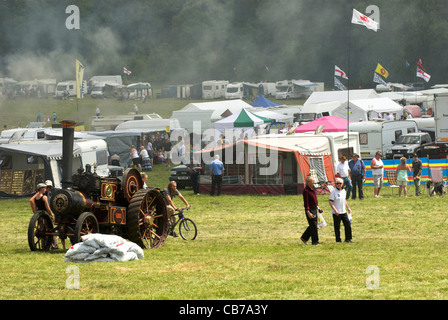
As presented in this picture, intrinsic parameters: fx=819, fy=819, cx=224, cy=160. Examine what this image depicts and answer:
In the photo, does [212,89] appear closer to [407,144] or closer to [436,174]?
[407,144]

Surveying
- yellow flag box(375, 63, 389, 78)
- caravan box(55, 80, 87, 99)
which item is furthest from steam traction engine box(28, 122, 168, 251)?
yellow flag box(375, 63, 389, 78)

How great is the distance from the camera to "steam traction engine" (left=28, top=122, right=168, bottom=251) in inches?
577

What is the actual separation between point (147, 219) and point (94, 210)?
40.1 inches

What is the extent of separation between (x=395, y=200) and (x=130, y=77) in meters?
46.5

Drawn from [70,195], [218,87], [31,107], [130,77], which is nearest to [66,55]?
[31,107]

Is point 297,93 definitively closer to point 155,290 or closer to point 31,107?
point 31,107

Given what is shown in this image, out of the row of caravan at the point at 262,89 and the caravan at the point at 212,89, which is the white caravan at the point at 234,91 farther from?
the caravan at the point at 212,89

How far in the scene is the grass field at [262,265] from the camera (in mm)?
10492

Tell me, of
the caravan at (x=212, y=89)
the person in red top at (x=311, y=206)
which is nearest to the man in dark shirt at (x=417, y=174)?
the person in red top at (x=311, y=206)

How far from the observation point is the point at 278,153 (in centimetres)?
2780

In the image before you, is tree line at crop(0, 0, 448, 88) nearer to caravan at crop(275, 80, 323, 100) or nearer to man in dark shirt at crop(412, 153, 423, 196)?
caravan at crop(275, 80, 323, 100)

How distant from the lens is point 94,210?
15164 millimetres

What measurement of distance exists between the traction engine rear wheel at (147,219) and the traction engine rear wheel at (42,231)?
1.49 metres
